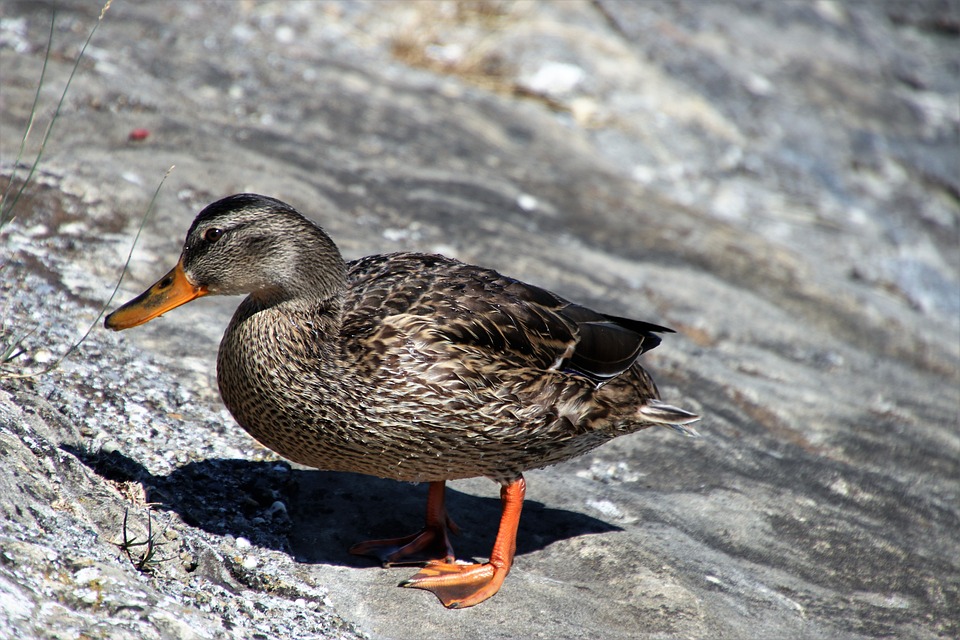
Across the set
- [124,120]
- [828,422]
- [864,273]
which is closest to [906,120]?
[864,273]

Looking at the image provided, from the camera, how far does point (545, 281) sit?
21.1ft

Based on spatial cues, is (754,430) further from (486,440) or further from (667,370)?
(486,440)

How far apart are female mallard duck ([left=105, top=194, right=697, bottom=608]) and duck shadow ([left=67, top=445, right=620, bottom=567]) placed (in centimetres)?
20

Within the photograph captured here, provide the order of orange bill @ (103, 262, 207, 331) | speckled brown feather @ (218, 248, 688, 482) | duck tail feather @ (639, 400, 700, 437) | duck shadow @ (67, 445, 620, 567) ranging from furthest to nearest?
1. duck tail feather @ (639, 400, 700, 437)
2. duck shadow @ (67, 445, 620, 567)
3. orange bill @ (103, 262, 207, 331)
4. speckled brown feather @ (218, 248, 688, 482)

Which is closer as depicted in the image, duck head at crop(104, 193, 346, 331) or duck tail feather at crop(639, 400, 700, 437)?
duck head at crop(104, 193, 346, 331)

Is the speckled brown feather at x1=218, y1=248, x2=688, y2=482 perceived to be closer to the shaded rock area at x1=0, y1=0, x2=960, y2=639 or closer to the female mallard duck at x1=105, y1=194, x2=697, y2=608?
the female mallard duck at x1=105, y1=194, x2=697, y2=608

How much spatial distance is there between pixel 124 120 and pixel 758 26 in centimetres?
717

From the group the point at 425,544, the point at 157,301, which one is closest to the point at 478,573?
the point at 425,544

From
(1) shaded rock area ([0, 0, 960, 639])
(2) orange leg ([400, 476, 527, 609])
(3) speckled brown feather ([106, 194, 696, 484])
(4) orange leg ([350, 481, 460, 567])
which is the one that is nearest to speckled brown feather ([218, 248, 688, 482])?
(3) speckled brown feather ([106, 194, 696, 484])

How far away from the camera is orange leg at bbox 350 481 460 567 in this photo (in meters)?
3.90

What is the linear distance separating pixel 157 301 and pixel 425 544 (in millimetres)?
1443

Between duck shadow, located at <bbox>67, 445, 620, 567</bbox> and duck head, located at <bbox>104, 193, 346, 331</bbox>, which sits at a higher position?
duck head, located at <bbox>104, 193, 346, 331</bbox>

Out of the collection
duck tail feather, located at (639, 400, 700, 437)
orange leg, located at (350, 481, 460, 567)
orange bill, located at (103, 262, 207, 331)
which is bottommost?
orange leg, located at (350, 481, 460, 567)

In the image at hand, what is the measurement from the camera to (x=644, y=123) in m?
9.23
